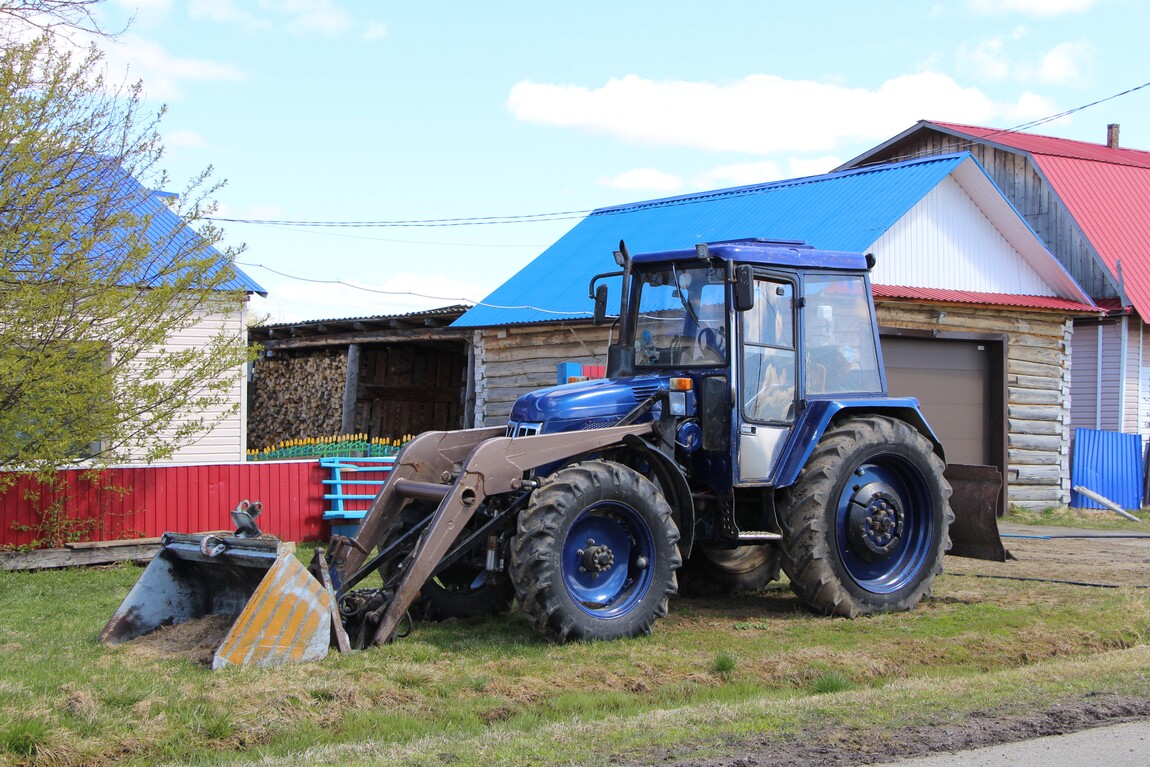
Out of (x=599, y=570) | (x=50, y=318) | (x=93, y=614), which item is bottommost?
(x=93, y=614)

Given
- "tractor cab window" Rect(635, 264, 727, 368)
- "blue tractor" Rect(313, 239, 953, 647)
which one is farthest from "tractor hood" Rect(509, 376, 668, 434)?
"tractor cab window" Rect(635, 264, 727, 368)

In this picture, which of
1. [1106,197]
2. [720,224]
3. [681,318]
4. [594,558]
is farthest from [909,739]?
[1106,197]

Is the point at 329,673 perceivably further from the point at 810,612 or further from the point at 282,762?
the point at 810,612

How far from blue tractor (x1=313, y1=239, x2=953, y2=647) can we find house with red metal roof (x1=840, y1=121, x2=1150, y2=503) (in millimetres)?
15119

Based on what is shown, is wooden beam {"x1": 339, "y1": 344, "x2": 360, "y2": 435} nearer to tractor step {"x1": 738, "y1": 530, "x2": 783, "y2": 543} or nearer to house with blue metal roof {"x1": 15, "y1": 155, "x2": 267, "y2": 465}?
house with blue metal roof {"x1": 15, "y1": 155, "x2": 267, "y2": 465}

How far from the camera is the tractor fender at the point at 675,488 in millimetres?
9000

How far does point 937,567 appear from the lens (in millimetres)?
10062

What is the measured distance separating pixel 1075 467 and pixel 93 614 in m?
17.7

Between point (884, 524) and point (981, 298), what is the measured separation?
10.3 meters

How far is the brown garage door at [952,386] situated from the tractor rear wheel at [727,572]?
325 inches

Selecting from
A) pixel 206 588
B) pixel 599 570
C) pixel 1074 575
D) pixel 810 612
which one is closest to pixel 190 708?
pixel 206 588

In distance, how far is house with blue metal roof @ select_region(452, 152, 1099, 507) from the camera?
1836cm

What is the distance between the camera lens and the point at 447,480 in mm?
9234

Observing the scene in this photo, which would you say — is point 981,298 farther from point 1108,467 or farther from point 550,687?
point 550,687
